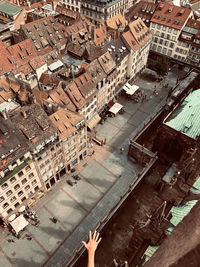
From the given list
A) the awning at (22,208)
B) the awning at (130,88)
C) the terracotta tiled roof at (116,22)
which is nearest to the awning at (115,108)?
the awning at (130,88)

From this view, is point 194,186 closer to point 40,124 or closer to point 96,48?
point 40,124

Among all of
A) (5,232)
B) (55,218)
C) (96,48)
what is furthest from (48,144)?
(96,48)

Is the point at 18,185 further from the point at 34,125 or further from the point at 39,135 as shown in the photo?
the point at 34,125

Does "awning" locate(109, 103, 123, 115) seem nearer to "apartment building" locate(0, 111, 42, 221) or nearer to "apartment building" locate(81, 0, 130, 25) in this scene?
"apartment building" locate(0, 111, 42, 221)

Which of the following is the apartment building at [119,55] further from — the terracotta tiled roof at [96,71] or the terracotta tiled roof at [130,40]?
the terracotta tiled roof at [96,71]

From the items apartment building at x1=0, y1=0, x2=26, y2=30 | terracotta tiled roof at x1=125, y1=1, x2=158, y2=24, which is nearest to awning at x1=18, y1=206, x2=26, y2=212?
apartment building at x1=0, y1=0, x2=26, y2=30

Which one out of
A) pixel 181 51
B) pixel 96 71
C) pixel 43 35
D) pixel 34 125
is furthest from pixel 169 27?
pixel 34 125

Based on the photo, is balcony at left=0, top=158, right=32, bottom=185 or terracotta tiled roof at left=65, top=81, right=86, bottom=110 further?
terracotta tiled roof at left=65, top=81, right=86, bottom=110
